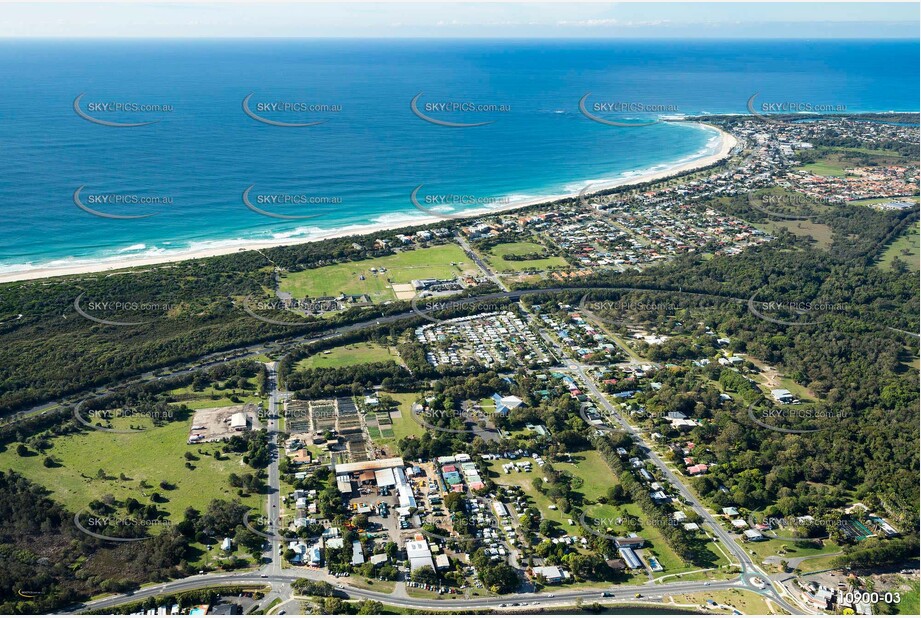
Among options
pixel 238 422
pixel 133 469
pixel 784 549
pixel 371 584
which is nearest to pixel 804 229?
pixel 784 549

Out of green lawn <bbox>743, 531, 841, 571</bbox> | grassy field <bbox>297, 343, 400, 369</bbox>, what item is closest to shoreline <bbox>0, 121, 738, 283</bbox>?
grassy field <bbox>297, 343, 400, 369</bbox>

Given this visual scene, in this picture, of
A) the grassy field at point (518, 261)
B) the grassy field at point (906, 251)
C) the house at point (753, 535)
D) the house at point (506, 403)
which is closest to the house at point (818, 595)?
the house at point (753, 535)

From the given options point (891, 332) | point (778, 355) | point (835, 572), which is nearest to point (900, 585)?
point (835, 572)

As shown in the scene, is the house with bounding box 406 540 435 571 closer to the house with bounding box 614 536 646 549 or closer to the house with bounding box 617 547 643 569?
the house with bounding box 617 547 643 569

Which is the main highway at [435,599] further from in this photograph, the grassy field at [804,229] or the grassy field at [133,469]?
the grassy field at [804,229]

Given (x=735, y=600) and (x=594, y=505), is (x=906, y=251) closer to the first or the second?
(x=594, y=505)
